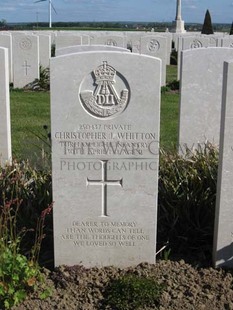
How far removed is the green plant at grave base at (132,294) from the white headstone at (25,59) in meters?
10.1

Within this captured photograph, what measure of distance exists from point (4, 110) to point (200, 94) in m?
2.15

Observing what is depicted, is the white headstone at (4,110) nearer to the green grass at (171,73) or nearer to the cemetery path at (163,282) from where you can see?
the cemetery path at (163,282)

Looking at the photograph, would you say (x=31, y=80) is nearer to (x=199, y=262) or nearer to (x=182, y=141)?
(x=182, y=141)

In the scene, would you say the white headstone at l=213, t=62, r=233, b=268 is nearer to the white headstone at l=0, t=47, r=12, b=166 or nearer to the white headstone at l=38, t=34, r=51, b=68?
the white headstone at l=0, t=47, r=12, b=166

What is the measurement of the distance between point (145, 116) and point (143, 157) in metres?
0.31

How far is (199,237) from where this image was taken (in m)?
4.55

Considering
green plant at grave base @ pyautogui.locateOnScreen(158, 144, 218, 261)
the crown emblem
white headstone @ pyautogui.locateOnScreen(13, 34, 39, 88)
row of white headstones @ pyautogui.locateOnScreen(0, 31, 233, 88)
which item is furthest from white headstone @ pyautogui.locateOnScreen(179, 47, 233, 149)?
white headstone @ pyautogui.locateOnScreen(13, 34, 39, 88)

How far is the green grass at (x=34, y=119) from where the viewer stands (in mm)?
6953

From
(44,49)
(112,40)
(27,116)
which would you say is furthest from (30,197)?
(112,40)

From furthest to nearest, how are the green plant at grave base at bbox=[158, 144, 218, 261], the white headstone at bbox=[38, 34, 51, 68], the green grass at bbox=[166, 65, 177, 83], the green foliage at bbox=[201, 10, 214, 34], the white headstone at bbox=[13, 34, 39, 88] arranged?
the green foliage at bbox=[201, 10, 214, 34]
the green grass at bbox=[166, 65, 177, 83]
the white headstone at bbox=[38, 34, 51, 68]
the white headstone at bbox=[13, 34, 39, 88]
the green plant at grave base at bbox=[158, 144, 218, 261]

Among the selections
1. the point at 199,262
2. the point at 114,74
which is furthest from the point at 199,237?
the point at 114,74

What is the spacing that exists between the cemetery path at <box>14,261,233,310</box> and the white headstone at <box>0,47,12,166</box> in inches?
67.5

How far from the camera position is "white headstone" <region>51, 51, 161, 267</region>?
3760mm

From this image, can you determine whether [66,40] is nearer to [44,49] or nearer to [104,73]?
[44,49]
